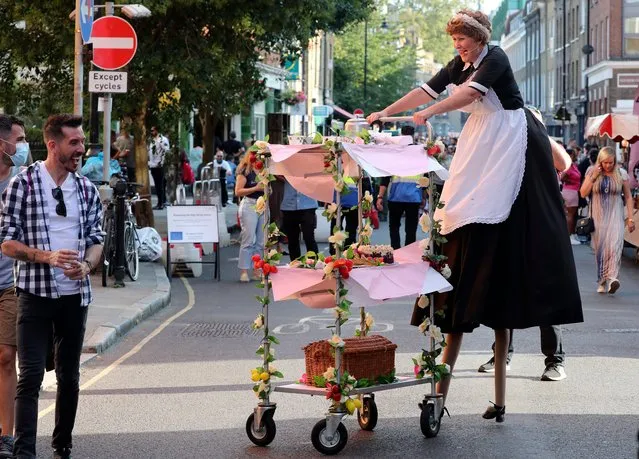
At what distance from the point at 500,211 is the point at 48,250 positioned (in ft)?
8.05

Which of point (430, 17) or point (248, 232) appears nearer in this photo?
point (248, 232)

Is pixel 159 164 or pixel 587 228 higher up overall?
pixel 159 164

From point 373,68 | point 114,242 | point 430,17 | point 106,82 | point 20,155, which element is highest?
point 430,17

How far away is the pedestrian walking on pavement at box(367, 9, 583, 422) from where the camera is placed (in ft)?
25.4

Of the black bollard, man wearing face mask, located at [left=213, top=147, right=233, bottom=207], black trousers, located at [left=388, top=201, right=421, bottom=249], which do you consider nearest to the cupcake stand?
the black bollard

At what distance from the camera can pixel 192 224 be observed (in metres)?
18.9

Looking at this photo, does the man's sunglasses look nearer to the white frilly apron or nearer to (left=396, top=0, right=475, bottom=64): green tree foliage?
the white frilly apron

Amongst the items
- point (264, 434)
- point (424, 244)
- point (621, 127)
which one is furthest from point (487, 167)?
point (621, 127)

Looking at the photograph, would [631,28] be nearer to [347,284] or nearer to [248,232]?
[248,232]

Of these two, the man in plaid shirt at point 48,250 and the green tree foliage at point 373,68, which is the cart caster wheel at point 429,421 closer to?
the man in plaid shirt at point 48,250

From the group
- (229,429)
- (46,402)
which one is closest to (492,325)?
(229,429)

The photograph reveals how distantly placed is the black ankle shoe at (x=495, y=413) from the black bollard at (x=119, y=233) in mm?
8821

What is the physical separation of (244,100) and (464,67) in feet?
61.3

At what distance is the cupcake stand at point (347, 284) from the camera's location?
749cm
